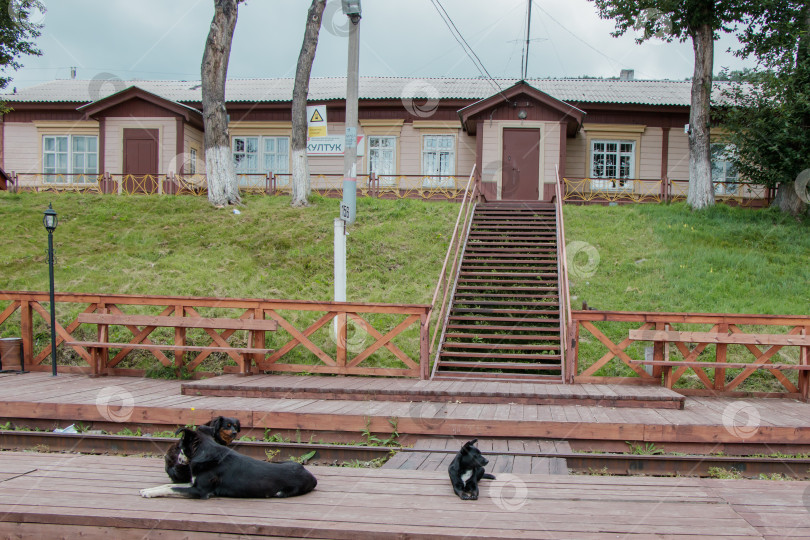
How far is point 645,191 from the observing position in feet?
72.7

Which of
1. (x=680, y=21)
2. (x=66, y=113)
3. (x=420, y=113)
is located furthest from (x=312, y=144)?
(x=680, y=21)

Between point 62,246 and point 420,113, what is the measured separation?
44.7 ft

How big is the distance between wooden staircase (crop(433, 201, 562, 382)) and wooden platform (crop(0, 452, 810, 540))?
520 cm

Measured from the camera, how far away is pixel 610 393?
7.97 m

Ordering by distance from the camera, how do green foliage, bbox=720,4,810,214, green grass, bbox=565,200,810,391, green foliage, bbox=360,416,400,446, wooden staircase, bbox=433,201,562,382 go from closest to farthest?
green foliage, bbox=360,416,400,446
wooden staircase, bbox=433,201,562,382
green grass, bbox=565,200,810,391
green foliage, bbox=720,4,810,214

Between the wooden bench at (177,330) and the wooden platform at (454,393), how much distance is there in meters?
0.71

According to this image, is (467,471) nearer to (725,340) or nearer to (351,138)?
(725,340)

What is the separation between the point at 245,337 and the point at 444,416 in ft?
16.8

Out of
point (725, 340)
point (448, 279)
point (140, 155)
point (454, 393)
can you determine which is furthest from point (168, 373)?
point (140, 155)

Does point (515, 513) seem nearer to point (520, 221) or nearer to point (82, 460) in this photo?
point (82, 460)

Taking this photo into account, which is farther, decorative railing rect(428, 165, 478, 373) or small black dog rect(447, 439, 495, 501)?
decorative railing rect(428, 165, 478, 373)

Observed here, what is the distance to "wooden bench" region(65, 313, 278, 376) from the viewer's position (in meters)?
9.05

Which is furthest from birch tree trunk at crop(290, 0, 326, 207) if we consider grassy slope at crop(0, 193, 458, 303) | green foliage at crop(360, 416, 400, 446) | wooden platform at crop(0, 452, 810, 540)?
wooden platform at crop(0, 452, 810, 540)

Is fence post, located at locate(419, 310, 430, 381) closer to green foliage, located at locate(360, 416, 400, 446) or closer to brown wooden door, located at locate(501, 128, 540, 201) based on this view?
green foliage, located at locate(360, 416, 400, 446)
